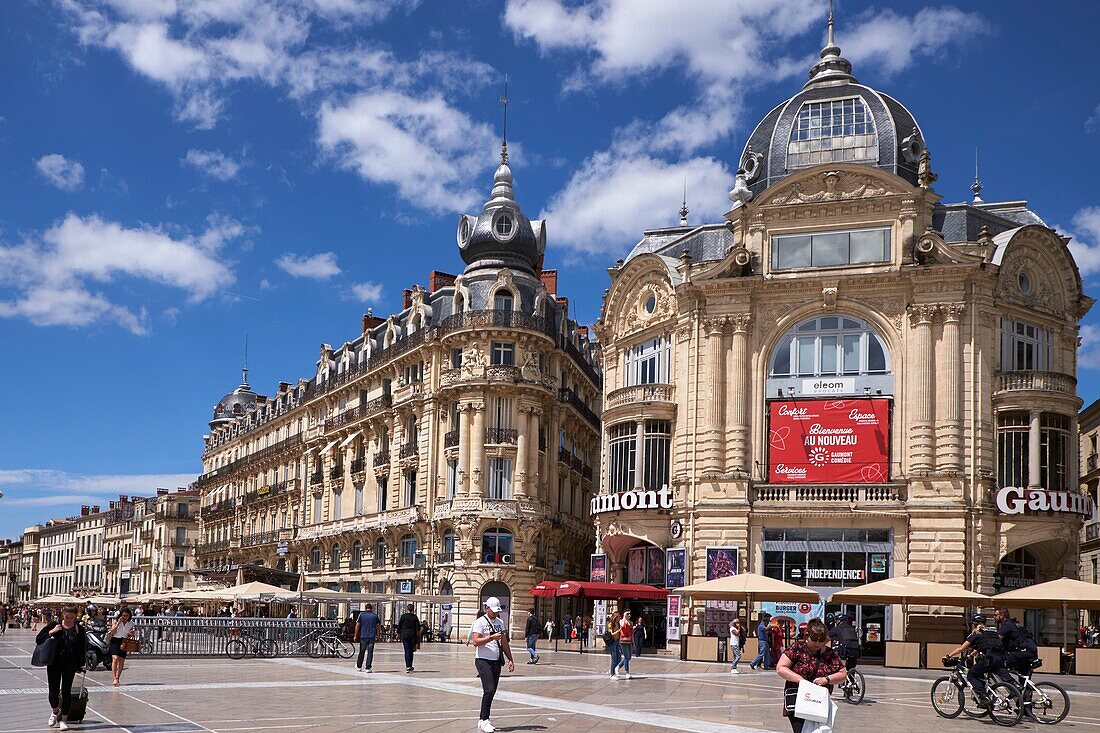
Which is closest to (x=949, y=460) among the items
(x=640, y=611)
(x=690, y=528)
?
(x=690, y=528)

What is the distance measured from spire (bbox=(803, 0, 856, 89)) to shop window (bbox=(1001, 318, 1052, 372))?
11664mm

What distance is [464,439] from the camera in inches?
2216

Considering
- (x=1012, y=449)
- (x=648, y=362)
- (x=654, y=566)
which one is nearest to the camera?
(x=1012, y=449)

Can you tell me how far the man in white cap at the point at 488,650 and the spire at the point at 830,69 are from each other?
35683 mm

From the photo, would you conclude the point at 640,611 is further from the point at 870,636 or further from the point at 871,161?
the point at 871,161

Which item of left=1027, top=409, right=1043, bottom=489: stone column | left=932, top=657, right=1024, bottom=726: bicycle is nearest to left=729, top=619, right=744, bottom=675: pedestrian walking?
left=932, top=657, right=1024, bottom=726: bicycle

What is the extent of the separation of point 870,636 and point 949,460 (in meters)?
6.39

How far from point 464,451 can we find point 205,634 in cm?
2309

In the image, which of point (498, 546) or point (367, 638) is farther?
point (498, 546)

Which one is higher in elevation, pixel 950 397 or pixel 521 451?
pixel 950 397

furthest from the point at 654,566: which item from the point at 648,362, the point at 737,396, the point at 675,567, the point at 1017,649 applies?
the point at 1017,649

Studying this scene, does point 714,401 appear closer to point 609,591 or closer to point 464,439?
point 609,591

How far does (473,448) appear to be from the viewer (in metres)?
56.1

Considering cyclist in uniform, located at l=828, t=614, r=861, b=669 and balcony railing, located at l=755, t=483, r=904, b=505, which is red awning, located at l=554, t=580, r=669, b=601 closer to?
balcony railing, located at l=755, t=483, r=904, b=505
